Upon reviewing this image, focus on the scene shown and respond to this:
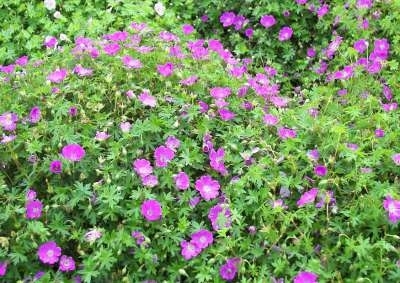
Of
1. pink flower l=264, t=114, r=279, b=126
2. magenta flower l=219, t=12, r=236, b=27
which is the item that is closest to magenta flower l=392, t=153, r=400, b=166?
pink flower l=264, t=114, r=279, b=126

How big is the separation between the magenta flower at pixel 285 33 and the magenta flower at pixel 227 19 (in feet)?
1.24

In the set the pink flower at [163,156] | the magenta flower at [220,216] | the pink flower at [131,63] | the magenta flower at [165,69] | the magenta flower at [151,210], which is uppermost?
the pink flower at [131,63]

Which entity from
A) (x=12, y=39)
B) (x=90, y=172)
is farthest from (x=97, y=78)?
(x=12, y=39)

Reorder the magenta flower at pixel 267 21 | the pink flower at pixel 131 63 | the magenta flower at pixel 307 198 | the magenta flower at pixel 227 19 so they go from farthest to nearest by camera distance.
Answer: the magenta flower at pixel 227 19 → the magenta flower at pixel 267 21 → the pink flower at pixel 131 63 → the magenta flower at pixel 307 198

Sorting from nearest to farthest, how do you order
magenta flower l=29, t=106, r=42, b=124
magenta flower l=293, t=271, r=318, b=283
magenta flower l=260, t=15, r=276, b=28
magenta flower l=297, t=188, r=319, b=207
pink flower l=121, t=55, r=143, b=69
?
1. magenta flower l=293, t=271, r=318, b=283
2. magenta flower l=297, t=188, r=319, b=207
3. magenta flower l=29, t=106, r=42, b=124
4. pink flower l=121, t=55, r=143, b=69
5. magenta flower l=260, t=15, r=276, b=28

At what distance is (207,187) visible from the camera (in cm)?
280

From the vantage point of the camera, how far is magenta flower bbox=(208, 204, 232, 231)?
2.65 m

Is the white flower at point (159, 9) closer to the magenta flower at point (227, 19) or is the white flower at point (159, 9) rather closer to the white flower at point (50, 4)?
the magenta flower at point (227, 19)

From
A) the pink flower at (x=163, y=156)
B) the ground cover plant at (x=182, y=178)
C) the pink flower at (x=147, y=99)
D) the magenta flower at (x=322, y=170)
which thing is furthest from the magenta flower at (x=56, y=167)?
the magenta flower at (x=322, y=170)

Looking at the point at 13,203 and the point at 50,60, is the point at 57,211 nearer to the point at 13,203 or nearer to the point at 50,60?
the point at 13,203

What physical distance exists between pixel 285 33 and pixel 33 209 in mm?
2567

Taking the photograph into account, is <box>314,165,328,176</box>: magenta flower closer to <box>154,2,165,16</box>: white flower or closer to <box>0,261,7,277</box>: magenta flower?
<box>0,261,7,277</box>: magenta flower

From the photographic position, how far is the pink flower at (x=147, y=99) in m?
3.03

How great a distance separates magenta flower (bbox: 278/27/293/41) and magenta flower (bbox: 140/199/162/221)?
2.33 metres
